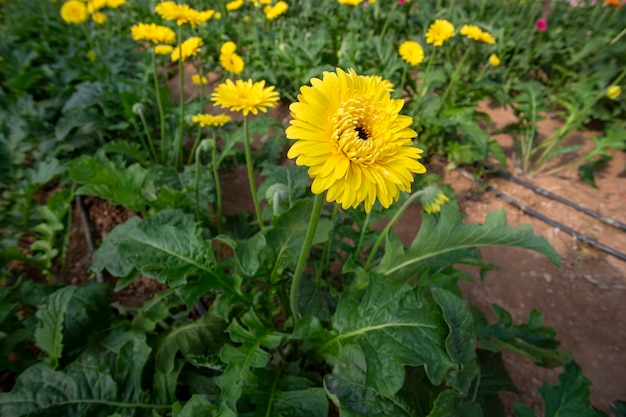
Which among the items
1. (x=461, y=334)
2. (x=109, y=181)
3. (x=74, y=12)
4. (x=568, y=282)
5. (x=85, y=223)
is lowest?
(x=568, y=282)

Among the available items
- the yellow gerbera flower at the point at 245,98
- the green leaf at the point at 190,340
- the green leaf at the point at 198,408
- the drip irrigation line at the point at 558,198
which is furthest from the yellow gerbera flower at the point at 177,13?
the drip irrigation line at the point at 558,198

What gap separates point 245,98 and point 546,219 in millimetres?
2723

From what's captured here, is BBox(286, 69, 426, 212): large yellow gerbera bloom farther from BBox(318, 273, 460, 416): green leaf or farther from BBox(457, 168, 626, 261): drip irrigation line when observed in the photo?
BBox(457, 168, 626, 261): drip irrigation line

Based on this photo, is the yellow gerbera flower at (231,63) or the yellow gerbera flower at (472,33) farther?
the yellow gerbera flower at (231,63)

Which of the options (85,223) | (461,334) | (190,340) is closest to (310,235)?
(461,334)

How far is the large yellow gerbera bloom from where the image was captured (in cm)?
80

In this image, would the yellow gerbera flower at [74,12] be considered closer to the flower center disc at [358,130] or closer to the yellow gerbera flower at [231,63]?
the yellow gerbera flower at [231,63]

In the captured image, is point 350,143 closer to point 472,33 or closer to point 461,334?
point 461,334

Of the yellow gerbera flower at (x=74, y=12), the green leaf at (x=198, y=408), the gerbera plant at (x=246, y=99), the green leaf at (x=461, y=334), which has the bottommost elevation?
the green leaf at (x=198, y=408)

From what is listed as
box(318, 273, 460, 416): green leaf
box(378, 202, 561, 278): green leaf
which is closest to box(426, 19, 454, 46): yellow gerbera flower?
box(378, 202, 561, 278): green leaf

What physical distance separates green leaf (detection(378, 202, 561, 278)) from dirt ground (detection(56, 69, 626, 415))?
1.04m

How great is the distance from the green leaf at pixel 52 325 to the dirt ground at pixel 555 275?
559mm

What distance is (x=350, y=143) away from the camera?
2.66 ft

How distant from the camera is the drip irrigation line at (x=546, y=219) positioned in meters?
2.56
